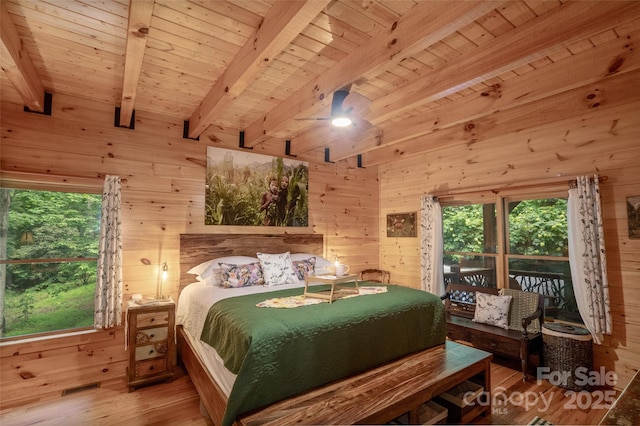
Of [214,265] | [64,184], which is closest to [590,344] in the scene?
[214,265]

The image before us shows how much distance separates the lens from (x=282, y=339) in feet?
5.87

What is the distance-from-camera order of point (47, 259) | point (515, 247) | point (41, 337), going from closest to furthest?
point (41, 337)
point (47, 259)
point (515, 247)

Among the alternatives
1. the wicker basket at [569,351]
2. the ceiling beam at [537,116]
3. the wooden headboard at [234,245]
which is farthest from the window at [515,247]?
the wooden headboard at [234,245]

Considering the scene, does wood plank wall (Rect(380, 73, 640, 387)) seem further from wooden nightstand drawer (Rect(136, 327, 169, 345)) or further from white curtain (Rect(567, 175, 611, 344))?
wooden nightstand drawer (Rect(136, 327, 169, 345))

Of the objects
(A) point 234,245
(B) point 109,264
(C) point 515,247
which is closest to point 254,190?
(A) point 234,245

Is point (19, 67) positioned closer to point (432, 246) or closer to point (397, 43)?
point (397, 43)

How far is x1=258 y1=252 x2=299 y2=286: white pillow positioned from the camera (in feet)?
10.7

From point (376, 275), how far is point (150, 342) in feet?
11.0

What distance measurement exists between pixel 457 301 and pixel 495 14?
317 centimetres

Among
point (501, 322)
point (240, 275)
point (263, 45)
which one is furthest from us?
point (501, 322)

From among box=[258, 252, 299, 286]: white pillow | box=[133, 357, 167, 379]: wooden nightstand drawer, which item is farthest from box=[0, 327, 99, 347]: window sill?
box=[258, 252, 299, 286]: white pillow

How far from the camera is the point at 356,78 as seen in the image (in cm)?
209

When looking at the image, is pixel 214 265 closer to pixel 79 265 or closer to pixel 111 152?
pixel 79 265

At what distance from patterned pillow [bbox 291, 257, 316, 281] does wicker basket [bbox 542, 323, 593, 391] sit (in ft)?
8.05
